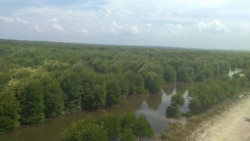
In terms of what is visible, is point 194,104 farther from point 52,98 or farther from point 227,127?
point 52,98

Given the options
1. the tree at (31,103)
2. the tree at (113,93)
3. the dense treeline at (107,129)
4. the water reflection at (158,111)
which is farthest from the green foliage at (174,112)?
the tree at (31,103)

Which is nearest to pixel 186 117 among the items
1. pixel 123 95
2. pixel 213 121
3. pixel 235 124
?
pixel 213 121

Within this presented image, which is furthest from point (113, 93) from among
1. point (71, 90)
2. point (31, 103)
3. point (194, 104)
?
point (31, 103)

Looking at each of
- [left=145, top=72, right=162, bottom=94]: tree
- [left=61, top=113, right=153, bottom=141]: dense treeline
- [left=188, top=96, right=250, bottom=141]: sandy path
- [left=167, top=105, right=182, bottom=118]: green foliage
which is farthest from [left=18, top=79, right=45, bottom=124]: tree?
[left=145, top=72, right=162, bottom=94]: tree

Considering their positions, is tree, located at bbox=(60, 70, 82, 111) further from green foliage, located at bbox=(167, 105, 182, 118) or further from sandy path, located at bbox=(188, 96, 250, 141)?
sandy path, located at bbox=(188, 96, 250, 141)

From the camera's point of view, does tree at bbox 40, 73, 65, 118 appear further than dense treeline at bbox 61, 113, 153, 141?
Yes

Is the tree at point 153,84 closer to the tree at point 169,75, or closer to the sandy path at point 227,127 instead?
the tree at point 169,75
